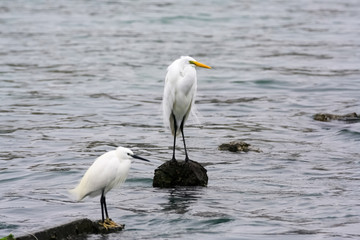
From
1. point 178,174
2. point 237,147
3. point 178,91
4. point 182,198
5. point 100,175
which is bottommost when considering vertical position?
point 182,198

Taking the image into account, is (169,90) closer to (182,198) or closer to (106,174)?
(182,198)

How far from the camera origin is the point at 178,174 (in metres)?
10.6

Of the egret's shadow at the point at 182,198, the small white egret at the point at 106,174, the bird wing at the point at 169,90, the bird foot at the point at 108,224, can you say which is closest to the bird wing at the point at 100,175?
the small white egret at the point at 106,174

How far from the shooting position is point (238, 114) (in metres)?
17.8

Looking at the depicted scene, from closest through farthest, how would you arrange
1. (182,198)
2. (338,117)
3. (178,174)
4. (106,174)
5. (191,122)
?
(106,174)
(182,198)
(178,174)
(338,117)
(191,122)

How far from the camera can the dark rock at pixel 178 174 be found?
34.9ft

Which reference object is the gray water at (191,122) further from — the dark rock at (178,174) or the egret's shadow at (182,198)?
the dark rock at (178,174)

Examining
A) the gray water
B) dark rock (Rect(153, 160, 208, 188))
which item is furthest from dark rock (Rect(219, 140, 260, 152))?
dark rock (Rect(153, 160, 208, 188))

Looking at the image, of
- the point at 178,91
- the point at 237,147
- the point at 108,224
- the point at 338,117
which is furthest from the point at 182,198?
the point at 338,117

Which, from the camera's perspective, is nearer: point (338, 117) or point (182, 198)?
point (182, 198)

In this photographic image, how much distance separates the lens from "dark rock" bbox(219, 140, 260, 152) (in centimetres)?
1361

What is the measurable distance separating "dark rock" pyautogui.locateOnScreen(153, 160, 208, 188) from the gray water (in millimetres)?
159

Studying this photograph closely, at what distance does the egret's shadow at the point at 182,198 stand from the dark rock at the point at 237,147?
9.72 feet

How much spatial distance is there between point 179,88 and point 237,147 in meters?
3.03
